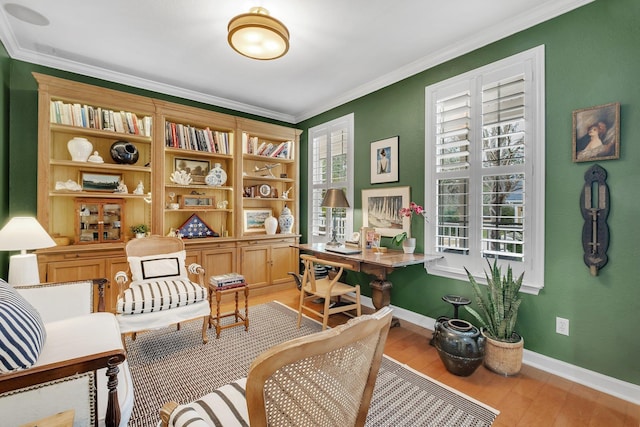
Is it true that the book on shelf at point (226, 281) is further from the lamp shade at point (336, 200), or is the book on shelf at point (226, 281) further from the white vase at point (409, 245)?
the white vase at point (409, 245)

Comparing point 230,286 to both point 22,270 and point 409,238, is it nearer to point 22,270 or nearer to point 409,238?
point 22,270

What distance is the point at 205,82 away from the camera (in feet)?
11.4

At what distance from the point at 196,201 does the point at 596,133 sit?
13.2 feet

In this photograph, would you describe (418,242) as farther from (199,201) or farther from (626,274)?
(199,201)

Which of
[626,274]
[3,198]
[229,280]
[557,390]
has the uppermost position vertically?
[3,198]

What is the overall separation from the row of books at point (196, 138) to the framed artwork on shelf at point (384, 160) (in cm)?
198

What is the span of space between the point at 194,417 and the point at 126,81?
3.76 meters

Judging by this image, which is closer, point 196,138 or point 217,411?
point 217,411

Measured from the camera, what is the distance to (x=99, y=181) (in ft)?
10.3

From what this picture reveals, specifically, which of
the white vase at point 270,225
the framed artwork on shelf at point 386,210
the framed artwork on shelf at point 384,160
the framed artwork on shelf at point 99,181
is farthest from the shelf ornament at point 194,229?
the framed artwork on shelf at point 384,160

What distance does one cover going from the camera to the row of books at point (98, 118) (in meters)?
2.88

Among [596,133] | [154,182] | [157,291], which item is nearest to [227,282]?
[157,291]

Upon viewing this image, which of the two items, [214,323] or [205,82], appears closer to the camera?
[214,323]

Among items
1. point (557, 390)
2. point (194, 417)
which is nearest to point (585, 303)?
point (557, 390)
